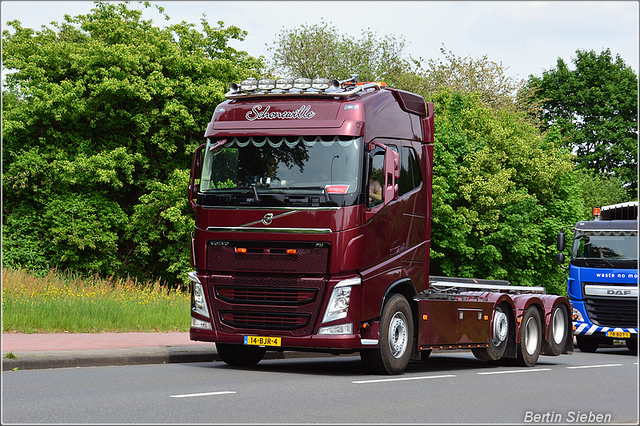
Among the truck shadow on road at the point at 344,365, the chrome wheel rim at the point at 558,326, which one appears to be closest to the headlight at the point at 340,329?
the truck shadow on road at the point at 344,365

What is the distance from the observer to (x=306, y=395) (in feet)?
32.7

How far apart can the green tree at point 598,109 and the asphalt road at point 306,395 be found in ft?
155

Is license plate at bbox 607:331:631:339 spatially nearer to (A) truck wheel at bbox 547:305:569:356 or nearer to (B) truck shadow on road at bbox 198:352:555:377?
(B) truck shadow on road at bbox 198:352:555:377

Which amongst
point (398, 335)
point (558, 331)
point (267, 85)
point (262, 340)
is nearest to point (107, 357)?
point (262, 340)

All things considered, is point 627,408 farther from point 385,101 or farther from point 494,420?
point 385,101

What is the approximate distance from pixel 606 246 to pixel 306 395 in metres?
13.8

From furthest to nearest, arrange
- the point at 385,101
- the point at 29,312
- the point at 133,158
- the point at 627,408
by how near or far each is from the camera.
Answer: the point at 133,158
the point at 29,312
the point at 385,101
the point at 627,408

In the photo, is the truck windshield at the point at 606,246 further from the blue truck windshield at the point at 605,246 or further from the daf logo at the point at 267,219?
the daf logo at the point at 267,219

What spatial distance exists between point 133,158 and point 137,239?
10.0ft

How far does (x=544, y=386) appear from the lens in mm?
12086

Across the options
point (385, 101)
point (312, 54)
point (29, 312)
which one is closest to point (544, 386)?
point (385, 101)

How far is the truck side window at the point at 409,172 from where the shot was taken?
12.9m

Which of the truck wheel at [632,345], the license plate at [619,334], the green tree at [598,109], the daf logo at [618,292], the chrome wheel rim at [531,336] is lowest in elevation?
the truck wheel at [632,345]
